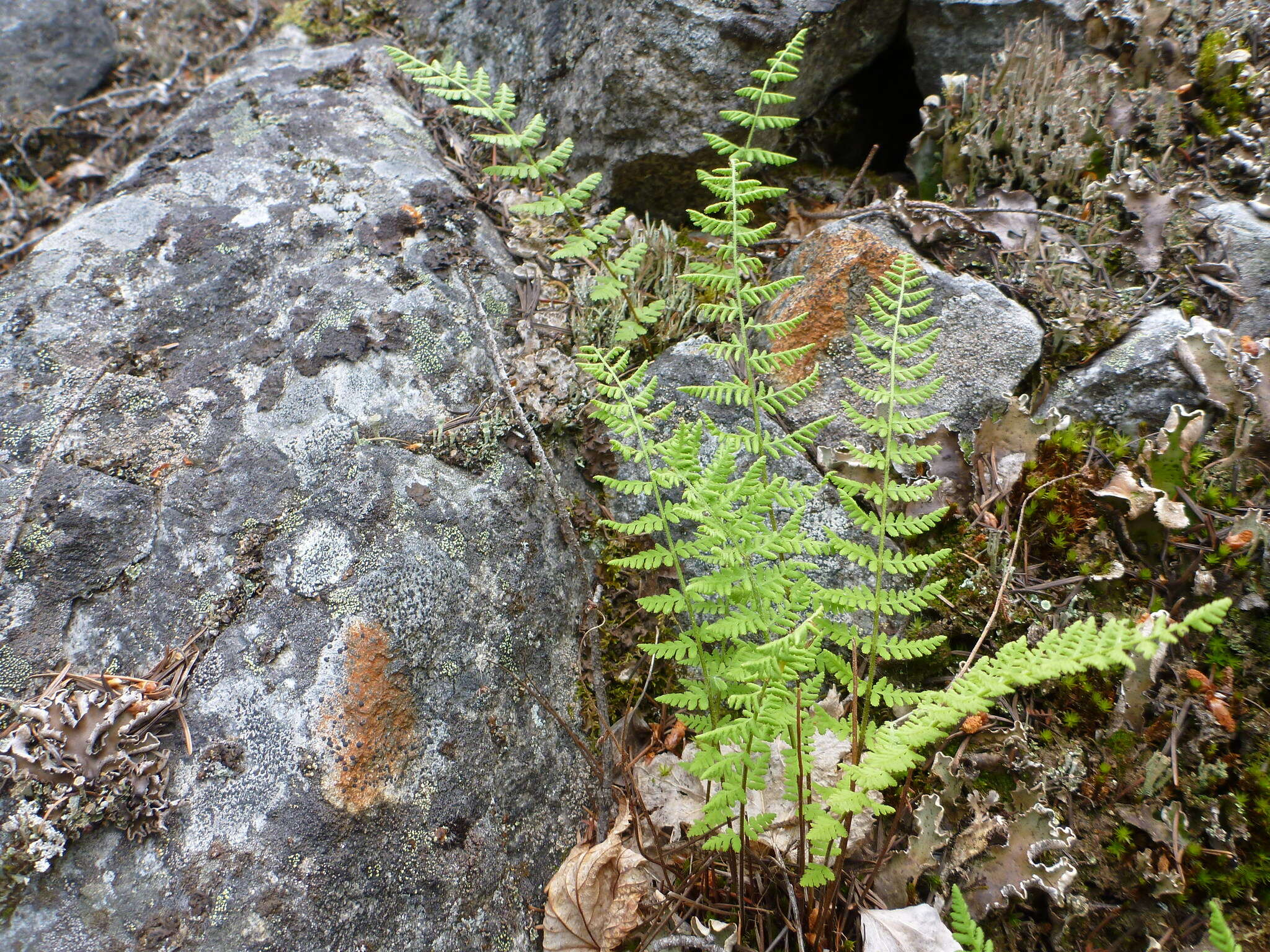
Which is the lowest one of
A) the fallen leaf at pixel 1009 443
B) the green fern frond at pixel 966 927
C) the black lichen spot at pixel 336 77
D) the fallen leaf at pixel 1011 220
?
the green fern frond at pixel 966 927

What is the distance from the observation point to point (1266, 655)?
9.21 ft

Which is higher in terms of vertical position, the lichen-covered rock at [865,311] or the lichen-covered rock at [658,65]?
the lichen-covered rock at [658,65]

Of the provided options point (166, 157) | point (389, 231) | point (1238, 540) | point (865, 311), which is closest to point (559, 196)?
point (389, 231)

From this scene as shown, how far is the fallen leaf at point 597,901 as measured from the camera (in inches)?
105

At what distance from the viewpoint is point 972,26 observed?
16.2 ft

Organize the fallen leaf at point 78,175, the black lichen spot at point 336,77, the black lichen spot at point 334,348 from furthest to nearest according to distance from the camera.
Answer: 1. the fallen leaf at point 78,175
2. the black lichen spot at point 336,77
3. the black lichen spot at point 334,348

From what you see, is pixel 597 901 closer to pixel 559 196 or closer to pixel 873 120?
pixel 559 196

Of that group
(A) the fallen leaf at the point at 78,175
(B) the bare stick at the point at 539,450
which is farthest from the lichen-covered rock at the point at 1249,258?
(A) the fallen leaf at the point at 78,175

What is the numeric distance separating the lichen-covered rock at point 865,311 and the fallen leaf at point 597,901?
2169 millimetres

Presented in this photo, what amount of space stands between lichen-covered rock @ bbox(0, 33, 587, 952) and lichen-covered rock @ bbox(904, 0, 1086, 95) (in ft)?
10.7

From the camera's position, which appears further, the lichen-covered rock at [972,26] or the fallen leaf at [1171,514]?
the lichen-covered rock at [972,26]

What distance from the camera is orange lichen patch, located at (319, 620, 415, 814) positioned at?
268 centimetres

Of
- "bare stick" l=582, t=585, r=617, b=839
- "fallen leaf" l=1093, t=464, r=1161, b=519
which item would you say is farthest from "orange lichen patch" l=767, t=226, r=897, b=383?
"bare stick" l=582, t=585, r=617, b=839

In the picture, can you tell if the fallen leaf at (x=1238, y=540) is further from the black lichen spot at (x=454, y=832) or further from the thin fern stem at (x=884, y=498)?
the black lichen spot at (x=454, y=832)
